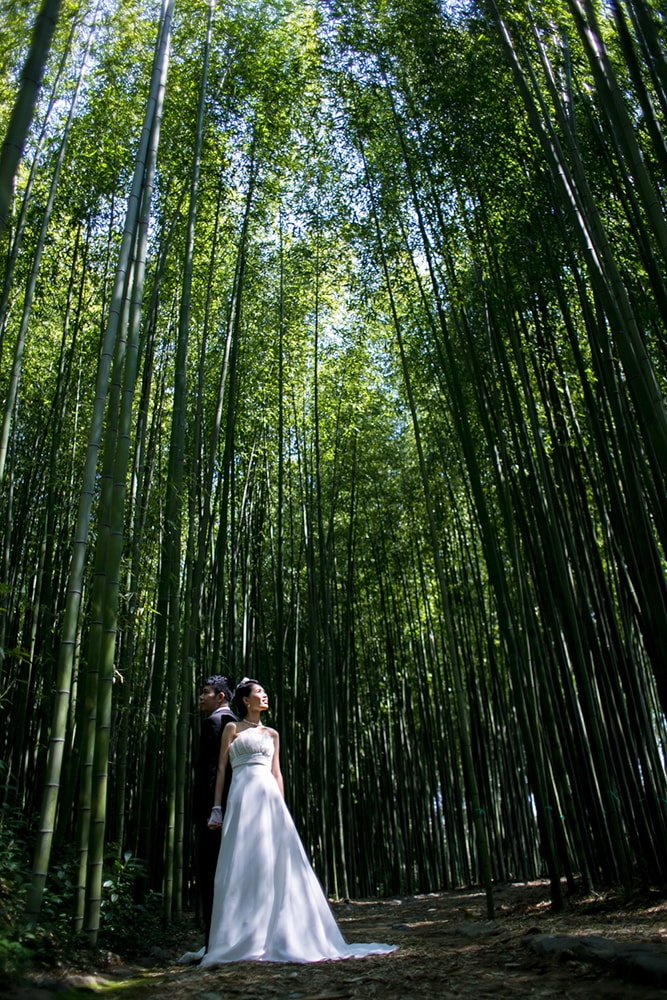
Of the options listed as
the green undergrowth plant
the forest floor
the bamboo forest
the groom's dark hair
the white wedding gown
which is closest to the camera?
the forest floor

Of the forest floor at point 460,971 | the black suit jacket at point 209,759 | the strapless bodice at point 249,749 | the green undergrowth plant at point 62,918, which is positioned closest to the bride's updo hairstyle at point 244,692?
the black suit jacket at point 209,759

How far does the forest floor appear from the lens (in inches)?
66.0

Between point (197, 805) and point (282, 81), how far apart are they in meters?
4.51

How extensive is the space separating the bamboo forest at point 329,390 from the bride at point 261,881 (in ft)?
1.45

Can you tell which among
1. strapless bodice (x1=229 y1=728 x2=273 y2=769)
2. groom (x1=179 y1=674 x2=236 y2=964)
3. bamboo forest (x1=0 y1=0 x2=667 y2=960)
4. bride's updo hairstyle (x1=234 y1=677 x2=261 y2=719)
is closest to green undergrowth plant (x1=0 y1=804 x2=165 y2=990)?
bamboo forest (x1=0 y1=0 x2=667 y2=960)

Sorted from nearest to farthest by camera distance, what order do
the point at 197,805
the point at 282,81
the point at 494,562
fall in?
the point at 197,805 < the point at 494,562 < the point at 282,81

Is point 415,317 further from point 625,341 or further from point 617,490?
point 625,341

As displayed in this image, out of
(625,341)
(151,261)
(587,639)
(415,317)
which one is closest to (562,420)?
(587,639)

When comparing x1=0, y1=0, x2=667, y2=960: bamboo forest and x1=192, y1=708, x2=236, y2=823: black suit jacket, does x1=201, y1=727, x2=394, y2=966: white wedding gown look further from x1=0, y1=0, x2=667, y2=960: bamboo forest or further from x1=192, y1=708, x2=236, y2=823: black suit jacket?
x1=0, y1=0, x2=667, y2=960: bamboo forest

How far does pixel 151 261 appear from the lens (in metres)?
5.11

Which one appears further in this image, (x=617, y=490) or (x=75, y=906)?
(x=617, y=490)

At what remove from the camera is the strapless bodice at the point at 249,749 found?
2.90 metres

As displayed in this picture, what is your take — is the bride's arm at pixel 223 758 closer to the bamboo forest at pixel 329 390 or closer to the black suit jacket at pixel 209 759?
the black suit jacket at pixel 209 759

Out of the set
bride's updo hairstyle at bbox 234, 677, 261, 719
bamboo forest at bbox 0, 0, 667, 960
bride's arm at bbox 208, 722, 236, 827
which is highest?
bamboo forest at bbox 0, 0, 667, 960
